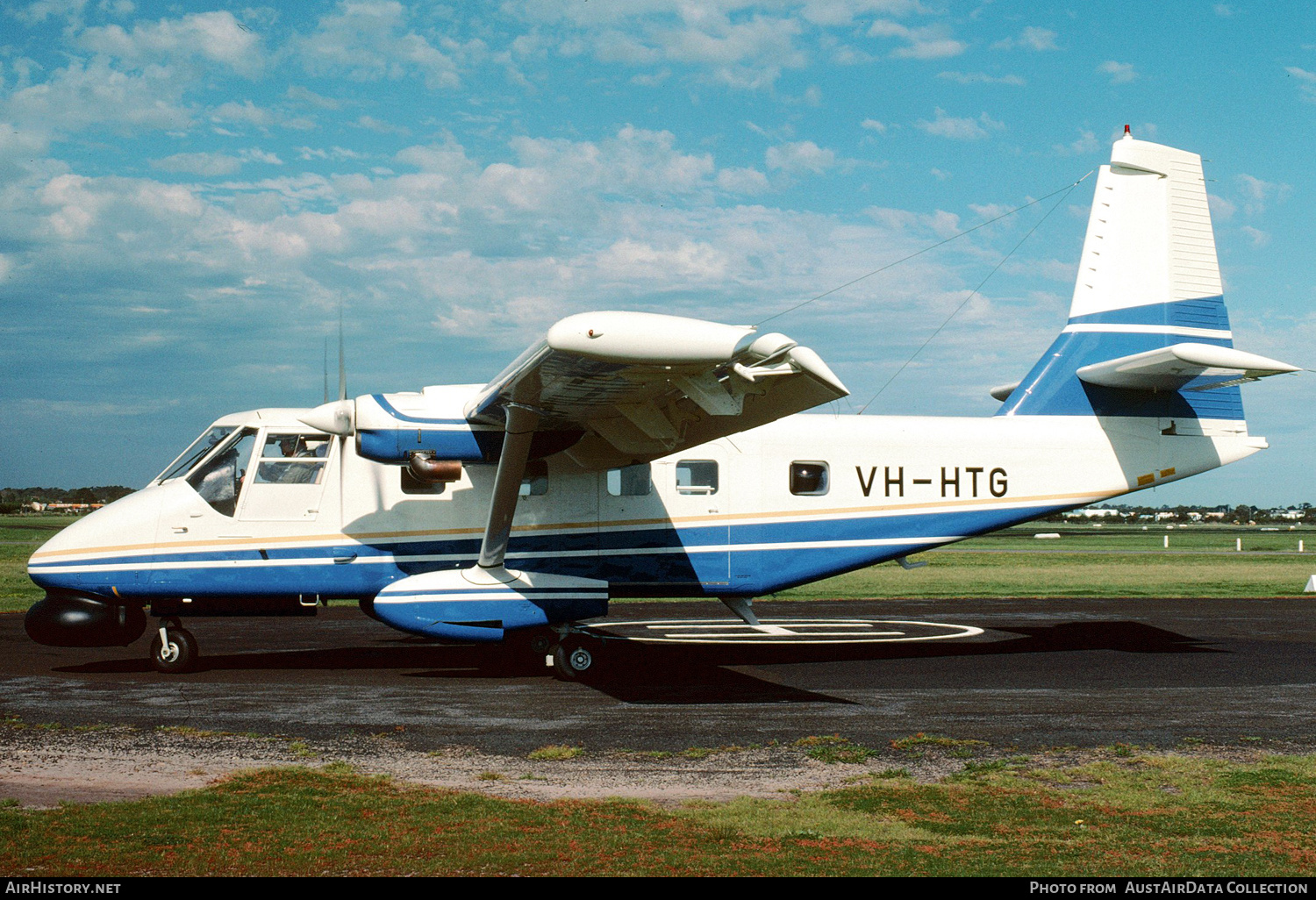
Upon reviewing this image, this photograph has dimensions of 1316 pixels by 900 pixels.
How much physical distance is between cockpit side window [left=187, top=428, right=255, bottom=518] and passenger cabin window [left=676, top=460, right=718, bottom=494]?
534 centimetres

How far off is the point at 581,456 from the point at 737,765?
5775 millimetres

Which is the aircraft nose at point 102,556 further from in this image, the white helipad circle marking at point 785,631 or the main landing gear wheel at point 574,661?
the white helipad circle marking at point 785,631

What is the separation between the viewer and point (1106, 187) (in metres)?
14.7

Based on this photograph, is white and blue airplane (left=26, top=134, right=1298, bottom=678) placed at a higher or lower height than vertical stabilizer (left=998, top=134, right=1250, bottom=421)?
lower

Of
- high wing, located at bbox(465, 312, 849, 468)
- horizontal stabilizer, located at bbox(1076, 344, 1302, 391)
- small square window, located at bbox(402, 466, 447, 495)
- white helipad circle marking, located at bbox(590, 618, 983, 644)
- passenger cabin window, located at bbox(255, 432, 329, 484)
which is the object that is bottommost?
white helipad circle marking, located at bbox(590, 618, 983, 644)

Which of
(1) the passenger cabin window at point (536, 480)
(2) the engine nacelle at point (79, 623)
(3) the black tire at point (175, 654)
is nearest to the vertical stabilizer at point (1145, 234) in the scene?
(1) the passenger cabin window at point (536, 480)

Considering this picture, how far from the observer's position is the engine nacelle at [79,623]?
11.9 meters

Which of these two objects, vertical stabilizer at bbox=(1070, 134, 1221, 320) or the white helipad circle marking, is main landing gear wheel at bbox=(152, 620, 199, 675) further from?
vertical stabilizer at bbox=(1070, 134, 1221, 320)

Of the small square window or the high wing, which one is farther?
the small square window

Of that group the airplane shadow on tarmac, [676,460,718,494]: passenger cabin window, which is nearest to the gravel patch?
the airplane shadow on tarmac

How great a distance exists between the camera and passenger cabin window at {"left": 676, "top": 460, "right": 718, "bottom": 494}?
1321 centimetres

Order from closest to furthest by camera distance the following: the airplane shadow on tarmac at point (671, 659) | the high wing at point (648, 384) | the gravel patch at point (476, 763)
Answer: the gravel patch at point (476, 763) < the high wing at point (648, 384) < the airplane shadow on tarmac at point (671, 659)

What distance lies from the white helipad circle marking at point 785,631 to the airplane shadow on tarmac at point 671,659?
0.56 m

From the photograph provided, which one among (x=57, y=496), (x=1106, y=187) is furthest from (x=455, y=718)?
(x=57, y=496)
